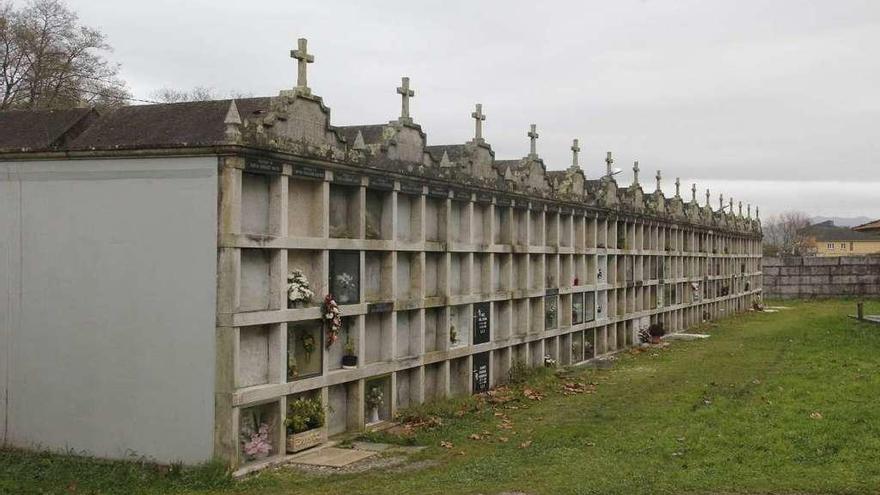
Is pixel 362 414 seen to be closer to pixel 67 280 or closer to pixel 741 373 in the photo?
pixel 67 280

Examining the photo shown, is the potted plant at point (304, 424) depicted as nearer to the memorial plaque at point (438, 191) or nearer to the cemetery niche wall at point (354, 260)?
the cemetery niche wall at point (354, 260)

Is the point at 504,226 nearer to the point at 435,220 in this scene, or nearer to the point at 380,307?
the point at 435,220

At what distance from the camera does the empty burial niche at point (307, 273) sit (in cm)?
1174

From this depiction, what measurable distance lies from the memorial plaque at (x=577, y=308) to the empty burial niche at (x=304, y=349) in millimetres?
10967

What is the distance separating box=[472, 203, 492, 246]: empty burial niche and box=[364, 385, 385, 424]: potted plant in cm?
472

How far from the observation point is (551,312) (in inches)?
814

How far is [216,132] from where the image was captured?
10781 millimetres

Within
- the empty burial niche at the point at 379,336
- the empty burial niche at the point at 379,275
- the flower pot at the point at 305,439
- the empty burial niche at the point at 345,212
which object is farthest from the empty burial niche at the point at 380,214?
the flower pot at the point at 305,439

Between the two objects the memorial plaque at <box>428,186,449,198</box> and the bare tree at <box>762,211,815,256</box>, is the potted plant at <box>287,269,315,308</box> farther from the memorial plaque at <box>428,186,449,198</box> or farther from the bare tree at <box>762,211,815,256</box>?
the bare tree at <box>762,211,815,256</box>

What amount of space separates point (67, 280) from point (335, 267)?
3634 mm

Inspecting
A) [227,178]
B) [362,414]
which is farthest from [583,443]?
[227,178]

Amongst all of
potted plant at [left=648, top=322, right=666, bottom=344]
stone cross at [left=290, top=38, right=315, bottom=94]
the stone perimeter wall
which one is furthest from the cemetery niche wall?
the stone perimeter wall

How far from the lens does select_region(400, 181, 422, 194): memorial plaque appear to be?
1423 centimetres

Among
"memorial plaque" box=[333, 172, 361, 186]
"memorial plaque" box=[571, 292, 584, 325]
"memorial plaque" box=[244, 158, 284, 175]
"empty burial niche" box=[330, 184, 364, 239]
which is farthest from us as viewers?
"memorial plaque" box=[571, 292, 584, 325]
